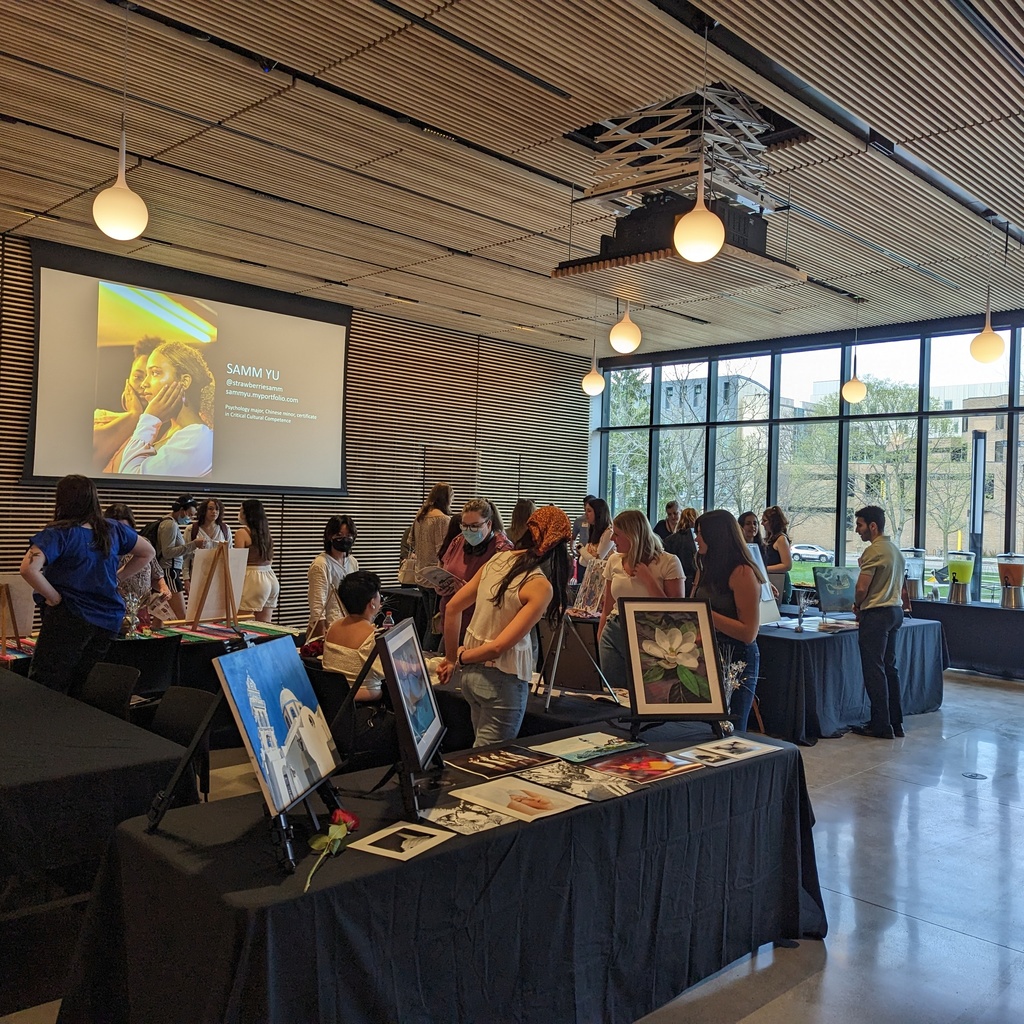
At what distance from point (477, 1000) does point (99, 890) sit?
983 mm

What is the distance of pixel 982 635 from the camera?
30.4 ft

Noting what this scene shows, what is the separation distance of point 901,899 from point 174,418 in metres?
8.19

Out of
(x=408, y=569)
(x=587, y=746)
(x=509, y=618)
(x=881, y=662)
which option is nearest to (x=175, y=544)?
(x=408, y=569)

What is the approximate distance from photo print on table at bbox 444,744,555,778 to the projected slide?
7244 mm

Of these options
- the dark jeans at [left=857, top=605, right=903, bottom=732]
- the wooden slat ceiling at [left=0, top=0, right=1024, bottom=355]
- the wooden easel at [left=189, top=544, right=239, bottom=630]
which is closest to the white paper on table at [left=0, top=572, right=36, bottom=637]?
the wooden easel at [left=189, top=544, right=239, bottom=630]

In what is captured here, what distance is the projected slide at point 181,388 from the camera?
8734 millimetres

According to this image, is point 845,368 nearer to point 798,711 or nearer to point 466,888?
point 798,711

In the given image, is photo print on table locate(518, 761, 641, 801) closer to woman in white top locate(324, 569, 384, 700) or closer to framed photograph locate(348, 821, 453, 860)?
framed photograph locate(348, 821, 453, 860)

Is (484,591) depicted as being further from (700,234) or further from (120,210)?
(120,210)

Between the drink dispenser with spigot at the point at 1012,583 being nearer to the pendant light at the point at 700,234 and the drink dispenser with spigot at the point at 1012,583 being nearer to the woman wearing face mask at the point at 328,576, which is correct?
the pendant light at the point at 700,234

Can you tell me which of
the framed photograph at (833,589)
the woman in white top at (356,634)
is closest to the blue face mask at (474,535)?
the woman in white top at (356,634)

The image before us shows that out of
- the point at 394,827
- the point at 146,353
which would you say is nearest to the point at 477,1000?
the point at 394,827

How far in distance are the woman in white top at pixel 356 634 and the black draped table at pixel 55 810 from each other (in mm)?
929

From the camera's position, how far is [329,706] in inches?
156
